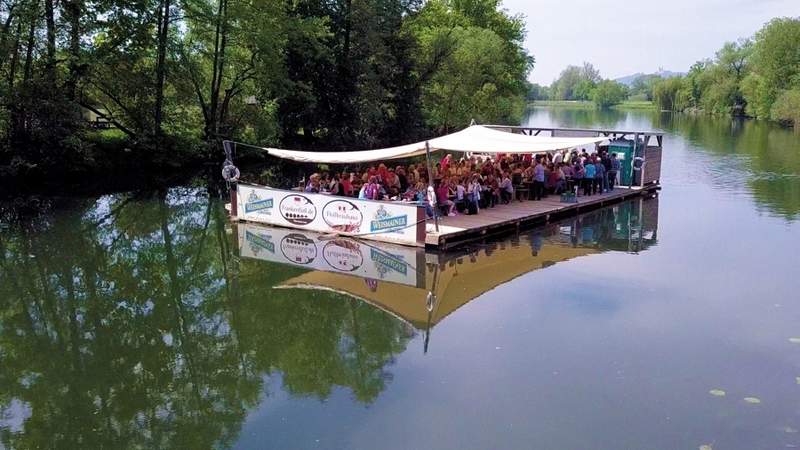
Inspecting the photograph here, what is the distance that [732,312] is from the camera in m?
10.3

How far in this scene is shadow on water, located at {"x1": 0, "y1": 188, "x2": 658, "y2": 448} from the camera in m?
7.23

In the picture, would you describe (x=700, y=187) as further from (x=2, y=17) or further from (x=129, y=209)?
(x=2, y=17)

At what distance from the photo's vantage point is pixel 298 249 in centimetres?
1441

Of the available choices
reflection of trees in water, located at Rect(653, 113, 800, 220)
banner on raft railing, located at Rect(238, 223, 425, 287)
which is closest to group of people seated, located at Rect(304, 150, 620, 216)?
banner on raft railing, located at Rect(238, 223, 425, 287)

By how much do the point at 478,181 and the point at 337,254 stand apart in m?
5.79

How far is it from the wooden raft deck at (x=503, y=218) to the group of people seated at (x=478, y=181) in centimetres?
36

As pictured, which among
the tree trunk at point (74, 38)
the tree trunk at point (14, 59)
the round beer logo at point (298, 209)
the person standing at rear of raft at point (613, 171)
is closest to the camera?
the round beer logo at point (298, 209)

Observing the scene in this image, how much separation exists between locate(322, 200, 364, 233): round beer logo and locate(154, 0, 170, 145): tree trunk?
15.0 meters

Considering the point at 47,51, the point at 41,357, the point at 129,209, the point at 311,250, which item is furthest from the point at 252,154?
the point at 41,357

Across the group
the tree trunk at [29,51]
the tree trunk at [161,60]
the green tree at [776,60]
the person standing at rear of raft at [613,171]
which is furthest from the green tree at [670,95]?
the tree trunk at [29,51]

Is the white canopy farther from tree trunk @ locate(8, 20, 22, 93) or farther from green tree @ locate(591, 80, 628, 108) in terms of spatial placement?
green tree @ locate(591, 80, 628, 108)

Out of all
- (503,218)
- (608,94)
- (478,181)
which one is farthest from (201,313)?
(608,94)

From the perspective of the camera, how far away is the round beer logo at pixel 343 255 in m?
13.1

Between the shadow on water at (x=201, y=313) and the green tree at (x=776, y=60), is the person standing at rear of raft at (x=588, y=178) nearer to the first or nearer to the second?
the shadow on water at (x=201, y=313)
